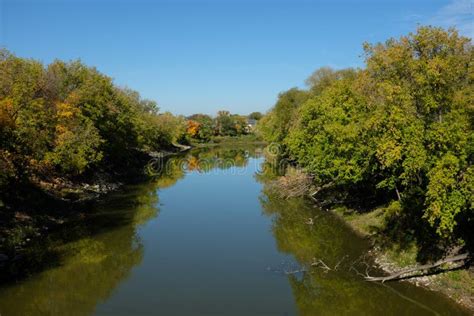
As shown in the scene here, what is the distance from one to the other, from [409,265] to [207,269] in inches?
410

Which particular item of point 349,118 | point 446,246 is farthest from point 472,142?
point 349,118

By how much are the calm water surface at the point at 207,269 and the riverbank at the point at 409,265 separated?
1.74 ft

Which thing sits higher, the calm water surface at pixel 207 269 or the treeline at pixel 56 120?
the treeline at pixel 56 120

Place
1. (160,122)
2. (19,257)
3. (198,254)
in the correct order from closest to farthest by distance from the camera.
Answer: (19,257) < (198,254) < (160,122)

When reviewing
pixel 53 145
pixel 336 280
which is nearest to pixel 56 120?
pixel 53 145

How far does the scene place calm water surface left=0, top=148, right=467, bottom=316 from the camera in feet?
63.4

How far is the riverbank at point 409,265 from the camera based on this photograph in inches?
742

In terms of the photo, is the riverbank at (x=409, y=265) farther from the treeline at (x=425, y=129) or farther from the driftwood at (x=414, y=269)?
the treeline at (x=425, y=129)

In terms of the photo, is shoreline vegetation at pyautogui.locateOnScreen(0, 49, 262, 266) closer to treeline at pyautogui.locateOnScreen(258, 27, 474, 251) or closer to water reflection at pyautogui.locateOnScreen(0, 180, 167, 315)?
water reflection at pyautogui.locateOnScreen(0, 180, 167, 315)

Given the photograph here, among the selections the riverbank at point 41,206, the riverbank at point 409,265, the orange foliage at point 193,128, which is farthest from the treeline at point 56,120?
the orange foliage at point 193,128

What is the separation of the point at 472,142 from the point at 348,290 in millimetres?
8605

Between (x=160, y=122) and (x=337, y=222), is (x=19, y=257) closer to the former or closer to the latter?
(x=337, y=222)

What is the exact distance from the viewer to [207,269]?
2414 cm

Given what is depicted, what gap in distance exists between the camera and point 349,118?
31.9 m
